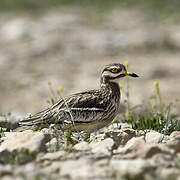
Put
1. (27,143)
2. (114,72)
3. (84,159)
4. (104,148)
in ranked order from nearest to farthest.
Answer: (84,159)
(104,148)
(27,143)
(114,72)

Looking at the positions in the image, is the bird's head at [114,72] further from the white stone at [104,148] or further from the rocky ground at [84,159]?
the white stone at [104,148]

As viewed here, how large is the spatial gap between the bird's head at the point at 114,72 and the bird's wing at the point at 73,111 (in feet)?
1.72

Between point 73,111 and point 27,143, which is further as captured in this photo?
point 73,111

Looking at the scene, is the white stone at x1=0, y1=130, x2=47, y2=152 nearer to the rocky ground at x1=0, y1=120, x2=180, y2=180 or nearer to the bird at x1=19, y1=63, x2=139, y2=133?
the rocky ground at x1=0, y1=120, x2=180, y2=180

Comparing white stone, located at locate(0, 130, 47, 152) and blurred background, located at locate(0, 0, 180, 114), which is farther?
blurred background, located at locate(0, 0, 180, 114)

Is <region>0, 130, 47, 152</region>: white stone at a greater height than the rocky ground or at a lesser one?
greater

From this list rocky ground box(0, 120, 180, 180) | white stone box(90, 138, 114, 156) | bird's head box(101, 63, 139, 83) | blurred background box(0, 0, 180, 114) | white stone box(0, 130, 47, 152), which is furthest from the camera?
blurred background box(0, 0, 180, 114)

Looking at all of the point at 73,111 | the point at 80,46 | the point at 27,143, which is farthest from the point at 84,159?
the point at 80,46

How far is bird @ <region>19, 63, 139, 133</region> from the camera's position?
7656mm

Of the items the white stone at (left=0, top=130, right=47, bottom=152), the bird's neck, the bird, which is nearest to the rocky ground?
the white stone at (left=0, top=130, right=47, bottom=152)

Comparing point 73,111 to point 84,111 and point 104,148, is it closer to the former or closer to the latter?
point 84,111

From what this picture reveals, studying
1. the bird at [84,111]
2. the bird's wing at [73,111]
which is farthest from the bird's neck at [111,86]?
the bird's wing at [73,111]

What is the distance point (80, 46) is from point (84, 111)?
12.9 meters

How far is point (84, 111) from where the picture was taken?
25.5 ft
